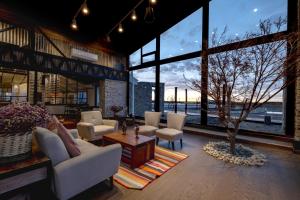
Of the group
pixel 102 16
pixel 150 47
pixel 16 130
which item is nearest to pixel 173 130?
pixel 16 130

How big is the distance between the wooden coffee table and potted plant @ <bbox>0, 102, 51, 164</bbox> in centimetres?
154

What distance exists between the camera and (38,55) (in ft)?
16.2

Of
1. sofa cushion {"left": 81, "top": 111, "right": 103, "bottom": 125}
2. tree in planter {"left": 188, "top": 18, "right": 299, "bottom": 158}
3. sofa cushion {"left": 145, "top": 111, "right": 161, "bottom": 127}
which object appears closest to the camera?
tree in planter {"left": 188, "top": 18, "right": 299, "bottom": 158}

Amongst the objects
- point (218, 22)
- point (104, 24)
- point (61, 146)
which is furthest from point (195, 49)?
point (61, 146)

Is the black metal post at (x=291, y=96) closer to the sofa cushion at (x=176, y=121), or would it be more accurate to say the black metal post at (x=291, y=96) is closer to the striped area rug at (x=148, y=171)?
the sofa cushion at (x=176, y=121)

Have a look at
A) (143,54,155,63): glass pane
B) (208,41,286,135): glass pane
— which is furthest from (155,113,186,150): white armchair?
(143,54,155,63): glass pane

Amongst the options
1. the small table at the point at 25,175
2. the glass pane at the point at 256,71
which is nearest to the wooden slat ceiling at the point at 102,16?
the glass pane at the point at 256,71

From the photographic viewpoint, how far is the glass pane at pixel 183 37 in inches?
215

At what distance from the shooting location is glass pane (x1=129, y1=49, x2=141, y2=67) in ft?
23.8

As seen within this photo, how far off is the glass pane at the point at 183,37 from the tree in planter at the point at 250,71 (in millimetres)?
1938

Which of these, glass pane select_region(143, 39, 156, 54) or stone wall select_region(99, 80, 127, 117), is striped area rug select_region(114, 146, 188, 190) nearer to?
stone wall select_region(99, 80, 127, 117)

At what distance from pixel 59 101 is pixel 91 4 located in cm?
462

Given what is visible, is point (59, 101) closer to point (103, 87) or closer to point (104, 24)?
point (103, 87)

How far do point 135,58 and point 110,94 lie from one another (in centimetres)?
211
